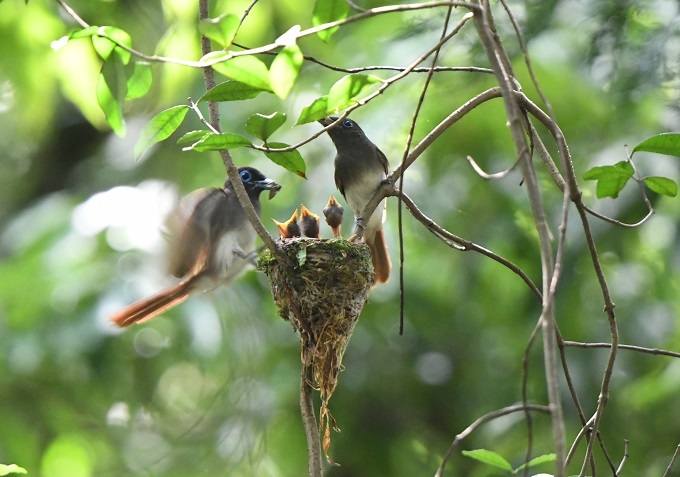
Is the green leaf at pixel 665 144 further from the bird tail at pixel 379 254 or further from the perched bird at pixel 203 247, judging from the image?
the bird tail at pixel 379 254

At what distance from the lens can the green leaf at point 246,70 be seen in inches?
66.2

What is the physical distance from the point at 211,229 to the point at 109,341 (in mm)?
1355

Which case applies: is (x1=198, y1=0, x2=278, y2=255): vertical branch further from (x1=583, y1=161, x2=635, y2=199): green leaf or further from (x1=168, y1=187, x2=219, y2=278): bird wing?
(x1=168, y1=187, x2=219, y2=278): bird wing

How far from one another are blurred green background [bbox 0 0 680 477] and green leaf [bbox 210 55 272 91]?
6.94 feet

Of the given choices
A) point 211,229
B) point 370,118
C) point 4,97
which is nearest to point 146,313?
point 211,229

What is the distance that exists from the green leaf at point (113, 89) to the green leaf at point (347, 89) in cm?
41

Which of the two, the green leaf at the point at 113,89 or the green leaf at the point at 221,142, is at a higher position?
the green leaf at the point at 113,89

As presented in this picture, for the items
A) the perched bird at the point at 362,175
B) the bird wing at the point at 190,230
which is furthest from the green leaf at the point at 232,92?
the perched bird at the point at 362,175

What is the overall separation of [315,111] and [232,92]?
0.18 metres

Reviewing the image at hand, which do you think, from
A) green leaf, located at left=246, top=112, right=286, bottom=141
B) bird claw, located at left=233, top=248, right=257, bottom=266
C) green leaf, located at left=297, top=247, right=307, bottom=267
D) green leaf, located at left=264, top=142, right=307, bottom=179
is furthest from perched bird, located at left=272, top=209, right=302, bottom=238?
green leaf, located at left=246, top=112, right=286, bottom=141

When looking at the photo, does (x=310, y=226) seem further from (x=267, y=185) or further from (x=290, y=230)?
(x=267, y=185)

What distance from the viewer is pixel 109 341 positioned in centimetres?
507

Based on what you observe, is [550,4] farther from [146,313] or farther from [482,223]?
[146,313]

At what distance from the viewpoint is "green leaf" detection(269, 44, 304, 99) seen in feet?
5.50
